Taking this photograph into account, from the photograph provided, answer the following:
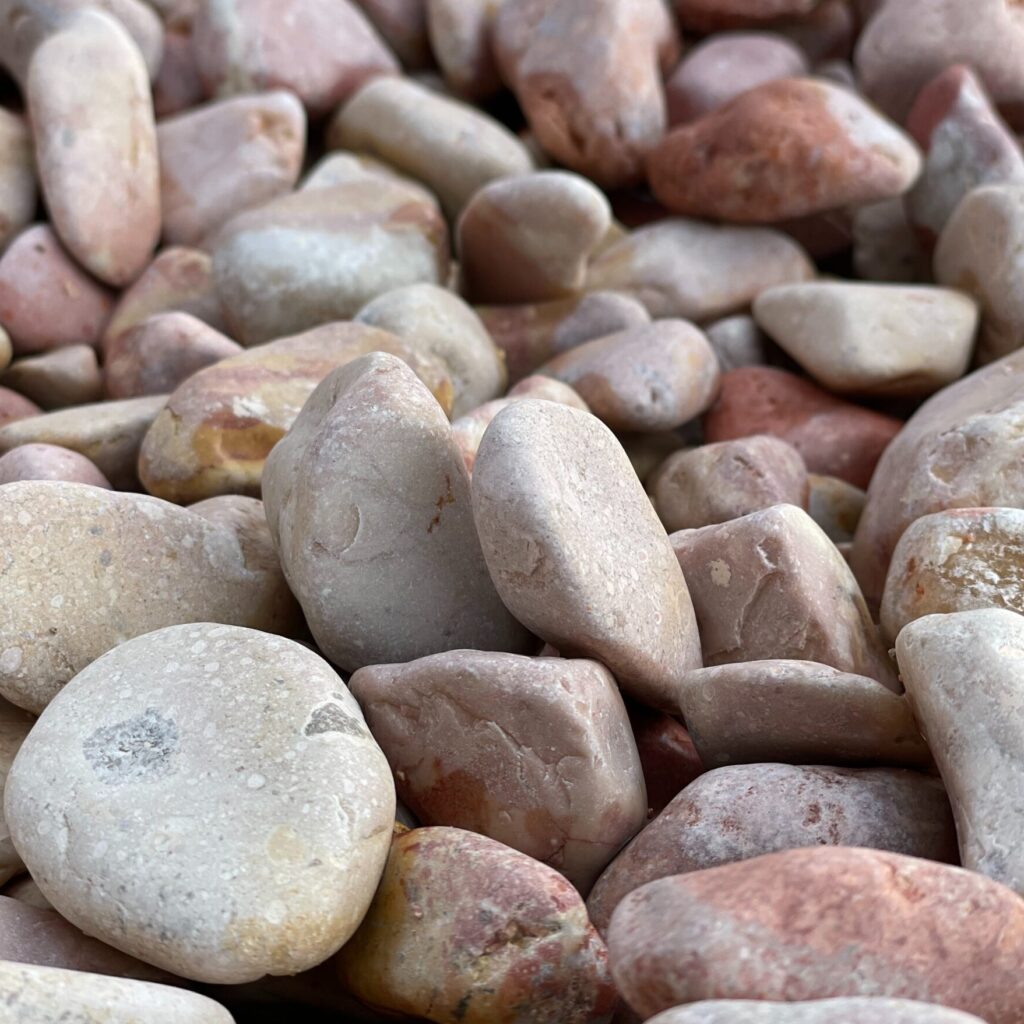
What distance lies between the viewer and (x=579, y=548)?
50.8 inches

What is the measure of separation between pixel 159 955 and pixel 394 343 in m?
1.09

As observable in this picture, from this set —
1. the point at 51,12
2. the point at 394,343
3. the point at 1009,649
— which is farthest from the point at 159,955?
the point at 51,12

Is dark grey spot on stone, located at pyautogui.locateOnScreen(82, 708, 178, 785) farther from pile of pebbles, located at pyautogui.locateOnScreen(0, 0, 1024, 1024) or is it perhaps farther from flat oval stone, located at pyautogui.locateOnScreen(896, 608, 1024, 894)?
flat oval stone, located at pyautogui.locateOnScreen(896, 608, 1024, 894)

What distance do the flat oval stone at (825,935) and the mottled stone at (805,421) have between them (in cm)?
124

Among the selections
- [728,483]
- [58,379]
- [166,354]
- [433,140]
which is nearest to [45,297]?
[58,379]

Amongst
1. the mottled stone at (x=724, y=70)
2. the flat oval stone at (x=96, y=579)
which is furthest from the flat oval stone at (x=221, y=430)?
the mottled stone at (x=724, y=70)

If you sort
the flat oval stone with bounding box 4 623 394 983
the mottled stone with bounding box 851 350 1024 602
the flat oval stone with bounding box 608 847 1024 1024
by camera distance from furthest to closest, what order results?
the mottled stone with bounding box 851 350 1024 602 < the flat oval stone with bounding box 4 623 394 983 < the flat oval stone with bounding box 608 847 1024 1024

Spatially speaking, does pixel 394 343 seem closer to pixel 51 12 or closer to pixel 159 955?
pixel 159 955

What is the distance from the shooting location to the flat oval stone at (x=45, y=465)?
5.66 feet

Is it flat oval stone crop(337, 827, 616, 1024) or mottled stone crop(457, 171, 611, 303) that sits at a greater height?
mottled stone crop(457, 171, 611, 303)

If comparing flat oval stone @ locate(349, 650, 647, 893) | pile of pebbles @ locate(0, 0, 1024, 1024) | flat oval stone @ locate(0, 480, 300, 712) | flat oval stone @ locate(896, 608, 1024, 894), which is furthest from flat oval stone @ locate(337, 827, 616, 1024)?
flat oval stone @ locate(0, 480, 300, 712)

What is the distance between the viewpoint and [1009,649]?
1204mm

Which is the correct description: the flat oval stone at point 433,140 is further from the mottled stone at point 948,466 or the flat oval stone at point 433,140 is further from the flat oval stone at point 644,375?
the mottled stone at point 948,466

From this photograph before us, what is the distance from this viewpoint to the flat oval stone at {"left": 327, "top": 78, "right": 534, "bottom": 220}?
2.74m
